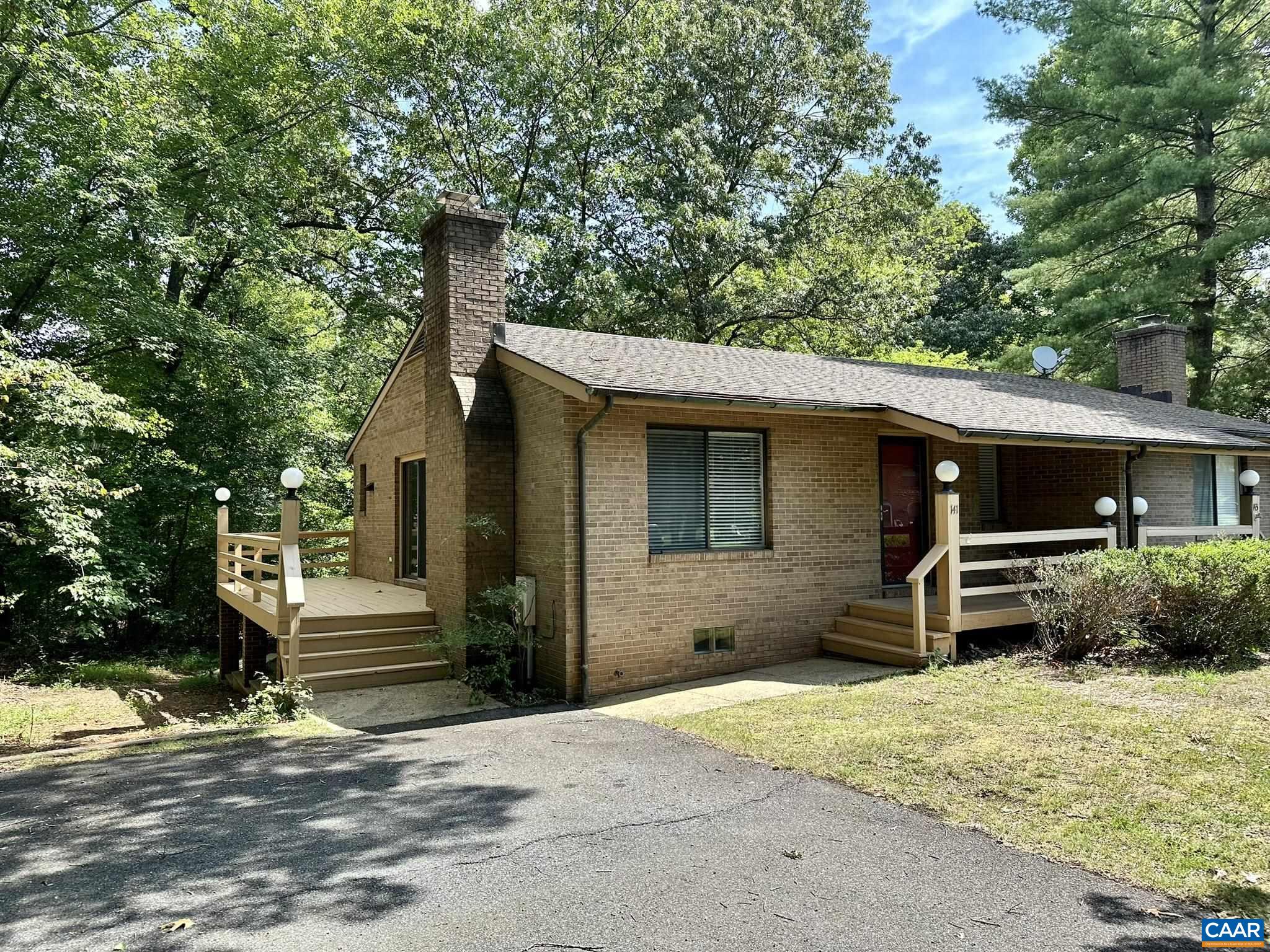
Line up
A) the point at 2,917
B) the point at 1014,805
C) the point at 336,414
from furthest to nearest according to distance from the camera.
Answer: the point at 336,414
the point at 1014,805
the point at 2,917

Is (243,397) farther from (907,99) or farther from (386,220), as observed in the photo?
(907,99)

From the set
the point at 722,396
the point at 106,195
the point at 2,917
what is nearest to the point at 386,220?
the point at 106,195

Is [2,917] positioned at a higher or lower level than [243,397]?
lower

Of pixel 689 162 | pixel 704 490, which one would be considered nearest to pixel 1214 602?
pixel 704 490

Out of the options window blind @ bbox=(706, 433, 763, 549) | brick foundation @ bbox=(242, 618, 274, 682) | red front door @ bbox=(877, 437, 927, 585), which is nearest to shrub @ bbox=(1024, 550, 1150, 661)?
red front door @ bbox=(877, 437, 927, 585)

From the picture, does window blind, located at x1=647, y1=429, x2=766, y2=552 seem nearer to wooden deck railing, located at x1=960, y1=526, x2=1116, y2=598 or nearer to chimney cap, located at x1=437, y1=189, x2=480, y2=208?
wooden deck railing, located at x1=960, y1=526, x2=1116, y2=598

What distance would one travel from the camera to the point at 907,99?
25.7 metres

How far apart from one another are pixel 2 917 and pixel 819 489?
28.9 ft

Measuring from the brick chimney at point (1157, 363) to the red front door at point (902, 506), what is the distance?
933 cm

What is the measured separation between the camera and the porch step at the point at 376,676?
9.03 meters

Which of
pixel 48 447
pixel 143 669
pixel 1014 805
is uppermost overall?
pixel 48 447

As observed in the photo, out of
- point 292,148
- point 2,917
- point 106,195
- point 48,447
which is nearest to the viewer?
point 2,917

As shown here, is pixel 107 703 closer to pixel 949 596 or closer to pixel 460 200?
pixel 460 200

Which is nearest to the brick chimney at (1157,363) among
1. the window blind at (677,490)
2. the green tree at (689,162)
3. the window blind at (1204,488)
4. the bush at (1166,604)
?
the window blind at (1204,488)
